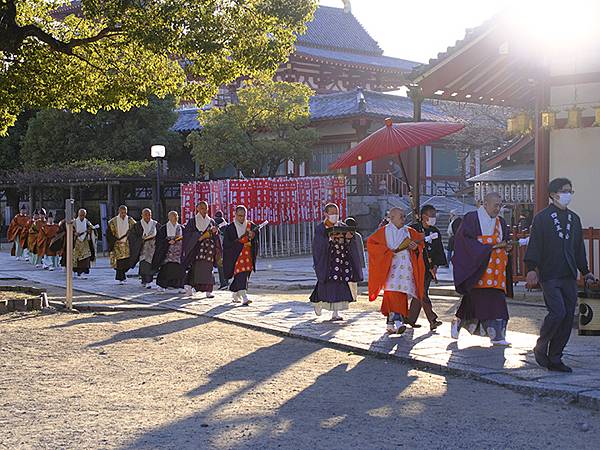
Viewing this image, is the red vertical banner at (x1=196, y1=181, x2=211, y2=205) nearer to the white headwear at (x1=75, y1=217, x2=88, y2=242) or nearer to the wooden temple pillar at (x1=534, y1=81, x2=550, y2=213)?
the white headwear at (x1=75, y1=217, x2=88, y2=242)

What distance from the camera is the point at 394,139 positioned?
1250 cm

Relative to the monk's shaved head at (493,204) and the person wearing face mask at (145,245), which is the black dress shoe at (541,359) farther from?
the person wearing face mask at (145,245)

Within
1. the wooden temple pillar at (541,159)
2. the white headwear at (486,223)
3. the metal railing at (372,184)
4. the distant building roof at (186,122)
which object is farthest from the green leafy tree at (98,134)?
the white headwear at (486,223)

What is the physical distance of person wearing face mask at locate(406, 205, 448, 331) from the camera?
10414 millimetres

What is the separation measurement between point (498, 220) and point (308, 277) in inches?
448

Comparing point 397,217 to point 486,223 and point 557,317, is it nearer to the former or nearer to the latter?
point 486,223

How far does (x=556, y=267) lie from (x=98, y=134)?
29395 mm

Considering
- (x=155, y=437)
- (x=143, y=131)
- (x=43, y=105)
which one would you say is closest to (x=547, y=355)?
(x=155, y=437)

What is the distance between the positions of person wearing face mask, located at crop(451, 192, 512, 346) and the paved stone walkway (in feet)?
0.83

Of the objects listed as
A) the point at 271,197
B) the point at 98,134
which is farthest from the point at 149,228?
the point at 98,134

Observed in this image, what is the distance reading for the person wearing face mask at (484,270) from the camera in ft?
29.9

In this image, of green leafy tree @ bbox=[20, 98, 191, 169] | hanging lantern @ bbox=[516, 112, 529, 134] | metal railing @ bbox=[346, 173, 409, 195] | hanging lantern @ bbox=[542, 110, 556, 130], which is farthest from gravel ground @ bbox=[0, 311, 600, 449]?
green leafy tree @ bbox=[20, 98, 191, 169]

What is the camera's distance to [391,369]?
8.37 meters

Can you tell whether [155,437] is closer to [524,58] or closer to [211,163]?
[524,58]
